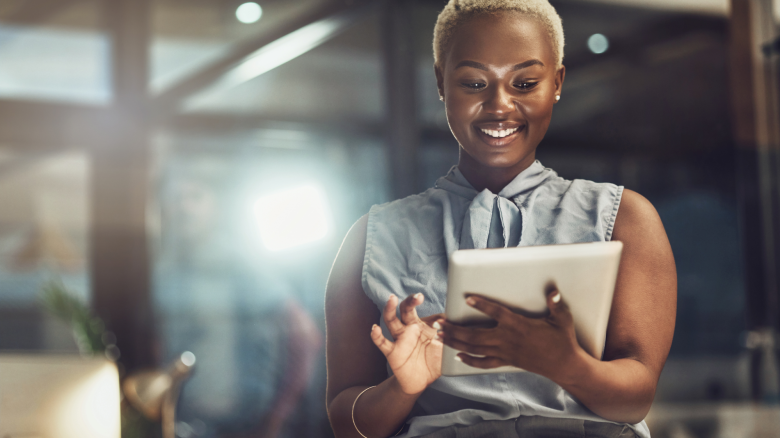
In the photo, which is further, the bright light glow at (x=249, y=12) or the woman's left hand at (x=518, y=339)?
the bright light glow at (x=249, y=12)

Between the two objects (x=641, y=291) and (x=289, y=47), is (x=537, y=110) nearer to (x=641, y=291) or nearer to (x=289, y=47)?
(x=641, y=291)

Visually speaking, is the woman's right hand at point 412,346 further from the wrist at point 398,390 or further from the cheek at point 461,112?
the cheek at point 461,112

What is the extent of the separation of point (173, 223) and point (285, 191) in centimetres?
68

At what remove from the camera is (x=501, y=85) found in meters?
0.98

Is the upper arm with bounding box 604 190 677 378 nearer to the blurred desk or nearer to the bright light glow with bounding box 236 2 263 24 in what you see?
the blurred desk

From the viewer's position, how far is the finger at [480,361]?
2.82 feet

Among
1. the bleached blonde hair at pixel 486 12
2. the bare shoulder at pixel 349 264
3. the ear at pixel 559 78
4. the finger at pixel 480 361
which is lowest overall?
the finger at pixel 480 361

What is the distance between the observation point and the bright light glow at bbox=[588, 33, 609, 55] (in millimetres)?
1353

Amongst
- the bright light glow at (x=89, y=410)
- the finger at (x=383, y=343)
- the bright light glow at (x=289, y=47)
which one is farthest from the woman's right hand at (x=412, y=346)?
the bright light glow at (x=289, y=47)

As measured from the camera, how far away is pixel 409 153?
4.41 feet

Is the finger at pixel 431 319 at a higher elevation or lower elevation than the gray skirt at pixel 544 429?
higher

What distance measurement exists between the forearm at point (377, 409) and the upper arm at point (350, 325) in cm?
2

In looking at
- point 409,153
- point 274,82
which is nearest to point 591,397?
point 409,153

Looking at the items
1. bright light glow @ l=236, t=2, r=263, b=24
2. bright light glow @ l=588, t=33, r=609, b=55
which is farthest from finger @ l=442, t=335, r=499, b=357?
bright light glow @ l=236, t=2, r=263, b=24
